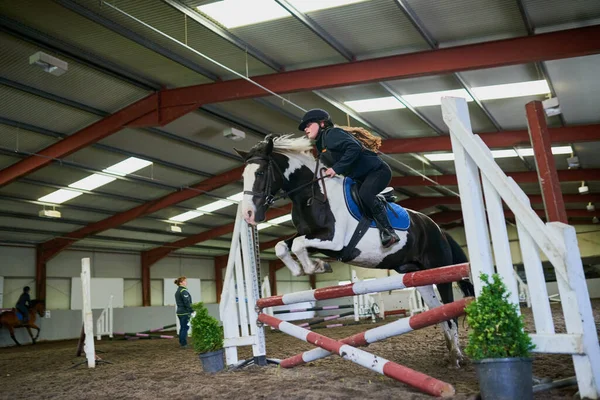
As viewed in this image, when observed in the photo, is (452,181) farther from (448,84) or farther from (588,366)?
(588,366)

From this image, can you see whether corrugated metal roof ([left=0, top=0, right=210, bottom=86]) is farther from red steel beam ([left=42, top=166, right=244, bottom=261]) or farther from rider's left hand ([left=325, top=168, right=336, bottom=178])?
rider's left hand ([left=325, top=168, right=336, bottom=178])

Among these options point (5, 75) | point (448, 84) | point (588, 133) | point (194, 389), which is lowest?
point (194, 389)

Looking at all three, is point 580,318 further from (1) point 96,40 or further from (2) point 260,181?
(1) point 96,40

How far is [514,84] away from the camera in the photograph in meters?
8.74

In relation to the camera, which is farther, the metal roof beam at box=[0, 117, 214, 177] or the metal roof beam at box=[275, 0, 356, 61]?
the metal roof beam at box=[0, 117, 214, 177]

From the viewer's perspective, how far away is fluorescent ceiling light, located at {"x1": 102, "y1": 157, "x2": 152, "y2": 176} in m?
12.8

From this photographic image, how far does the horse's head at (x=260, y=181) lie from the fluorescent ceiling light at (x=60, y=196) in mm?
11813

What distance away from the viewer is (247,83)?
28.7ft

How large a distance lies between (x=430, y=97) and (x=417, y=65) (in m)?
1.92

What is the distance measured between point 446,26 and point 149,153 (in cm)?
809

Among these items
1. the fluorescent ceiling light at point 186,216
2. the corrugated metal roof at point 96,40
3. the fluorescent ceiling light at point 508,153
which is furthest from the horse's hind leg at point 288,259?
the fluorescent ceiling light at point 186,216

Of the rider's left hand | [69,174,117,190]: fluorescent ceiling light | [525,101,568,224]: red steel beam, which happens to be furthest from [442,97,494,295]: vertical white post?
[69,174,117,190]: fluorescent ceiling light

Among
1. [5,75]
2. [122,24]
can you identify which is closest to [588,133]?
[122,24]

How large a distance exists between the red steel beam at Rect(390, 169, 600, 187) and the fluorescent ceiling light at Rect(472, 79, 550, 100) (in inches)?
221
